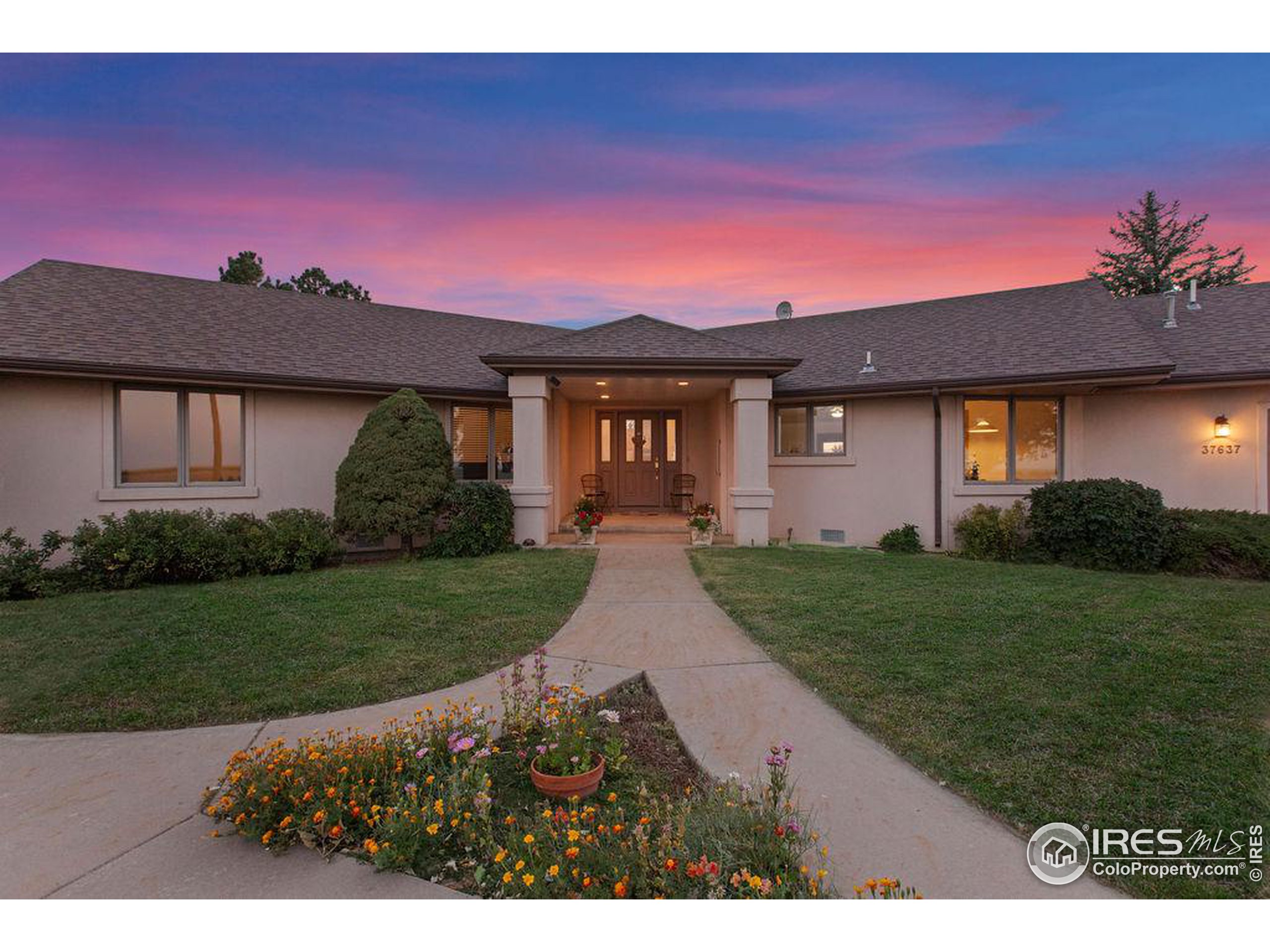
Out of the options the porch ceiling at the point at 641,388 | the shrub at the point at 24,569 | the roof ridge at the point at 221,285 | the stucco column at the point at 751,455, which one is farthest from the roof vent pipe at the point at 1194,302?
the shrub at the point at 24,569

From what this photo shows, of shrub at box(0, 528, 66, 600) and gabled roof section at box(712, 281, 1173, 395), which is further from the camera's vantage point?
gabled roof section at box(712, 281, 1173, 395)

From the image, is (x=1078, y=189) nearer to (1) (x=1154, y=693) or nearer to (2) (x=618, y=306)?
(1) (x=1154, y=693)

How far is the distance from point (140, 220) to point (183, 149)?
2.66 m

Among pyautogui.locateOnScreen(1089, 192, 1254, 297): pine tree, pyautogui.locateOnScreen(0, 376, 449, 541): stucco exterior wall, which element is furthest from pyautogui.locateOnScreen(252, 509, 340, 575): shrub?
pyautogui.locateOnScreen(1089, 192, 1254, 297): pine tree

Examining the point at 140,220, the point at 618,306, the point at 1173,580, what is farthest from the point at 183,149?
the point at 1173,580

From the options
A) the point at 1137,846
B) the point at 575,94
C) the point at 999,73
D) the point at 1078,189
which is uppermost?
the point at 1078,189

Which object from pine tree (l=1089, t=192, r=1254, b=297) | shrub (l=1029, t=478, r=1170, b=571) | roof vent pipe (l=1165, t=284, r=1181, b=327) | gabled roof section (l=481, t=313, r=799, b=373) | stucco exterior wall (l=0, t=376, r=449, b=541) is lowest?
shrub (l=1029, t=478, r=1170, b=571)

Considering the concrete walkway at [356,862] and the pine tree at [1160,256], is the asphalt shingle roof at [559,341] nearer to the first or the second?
the concrete walkway at [356,862]

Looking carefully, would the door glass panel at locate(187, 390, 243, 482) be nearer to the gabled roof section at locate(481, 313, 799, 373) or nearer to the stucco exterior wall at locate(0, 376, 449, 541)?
the stucco exterior wall at locate(0, 376, 449, 541)

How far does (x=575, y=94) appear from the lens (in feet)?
21.7

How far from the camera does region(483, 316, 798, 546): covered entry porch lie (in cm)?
1023

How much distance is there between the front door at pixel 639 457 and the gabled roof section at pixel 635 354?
3.28 m

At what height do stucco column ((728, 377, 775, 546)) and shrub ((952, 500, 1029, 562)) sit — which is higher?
stucco column ((728, 377, 775, 546))

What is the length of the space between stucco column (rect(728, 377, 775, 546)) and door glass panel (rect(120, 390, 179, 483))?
9292 mm
